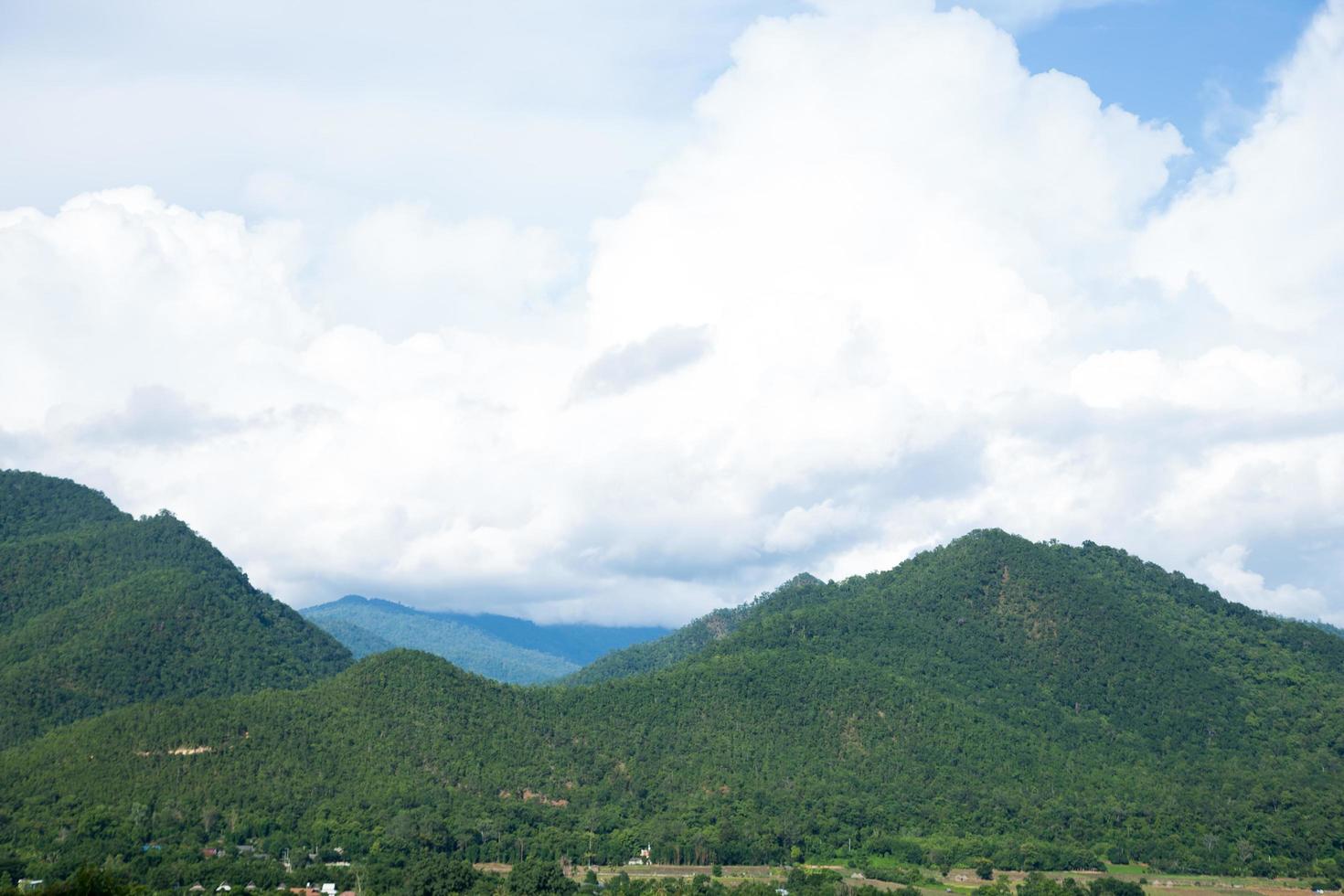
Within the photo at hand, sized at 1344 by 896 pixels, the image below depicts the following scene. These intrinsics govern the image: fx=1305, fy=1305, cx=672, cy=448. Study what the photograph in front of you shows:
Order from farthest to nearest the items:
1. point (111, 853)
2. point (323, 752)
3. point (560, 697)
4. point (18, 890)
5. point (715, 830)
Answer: point (560, 697) → point (323, 752) → point (715, 830) → point (111, 853) → point (18, 890)

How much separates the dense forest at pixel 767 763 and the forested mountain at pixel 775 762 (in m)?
0.36

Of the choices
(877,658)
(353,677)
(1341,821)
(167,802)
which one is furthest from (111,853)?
(1341,821)

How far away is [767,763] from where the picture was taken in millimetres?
166250

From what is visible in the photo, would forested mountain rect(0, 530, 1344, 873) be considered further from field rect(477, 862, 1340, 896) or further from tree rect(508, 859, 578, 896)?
tree rect(508, 859, 578, 896)

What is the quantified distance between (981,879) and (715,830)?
2838cm

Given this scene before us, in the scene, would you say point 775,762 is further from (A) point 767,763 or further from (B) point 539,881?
(B) point 539,881

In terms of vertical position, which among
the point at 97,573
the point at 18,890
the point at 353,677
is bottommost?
the point at 18,890

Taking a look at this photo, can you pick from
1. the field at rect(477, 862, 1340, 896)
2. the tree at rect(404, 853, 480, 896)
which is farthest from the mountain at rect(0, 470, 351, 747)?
the tree at rect(404, 853, 480, 896)

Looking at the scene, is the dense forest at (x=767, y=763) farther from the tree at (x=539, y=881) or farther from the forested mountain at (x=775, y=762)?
the tree at (x=539, y=881)

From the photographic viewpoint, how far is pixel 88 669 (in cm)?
16975

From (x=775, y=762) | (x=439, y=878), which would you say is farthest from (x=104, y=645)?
(x=775, y=762)

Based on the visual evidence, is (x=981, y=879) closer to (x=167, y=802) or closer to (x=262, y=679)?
(x=167, y=802)

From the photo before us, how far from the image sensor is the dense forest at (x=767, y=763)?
133125 mm

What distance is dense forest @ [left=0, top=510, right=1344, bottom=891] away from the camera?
133 m
